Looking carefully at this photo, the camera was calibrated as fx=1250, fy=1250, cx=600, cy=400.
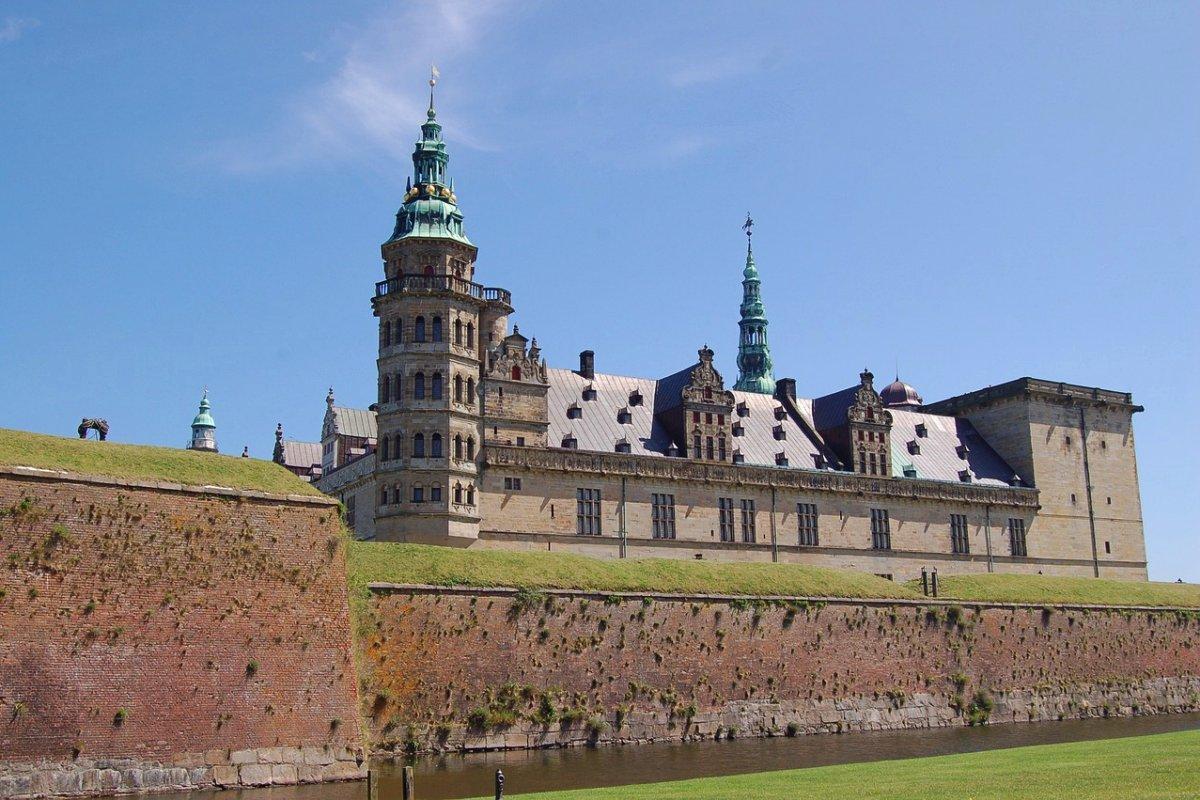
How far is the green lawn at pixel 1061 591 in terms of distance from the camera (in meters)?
57.4

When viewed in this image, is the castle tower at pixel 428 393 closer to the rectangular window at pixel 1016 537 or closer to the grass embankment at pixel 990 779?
the grass embankment at pixel 990 779

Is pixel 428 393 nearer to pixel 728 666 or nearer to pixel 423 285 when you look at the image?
pixel 423 285

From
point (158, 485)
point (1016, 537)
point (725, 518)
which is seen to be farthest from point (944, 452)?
point (158, 485)

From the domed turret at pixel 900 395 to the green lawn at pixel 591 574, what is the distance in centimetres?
3190

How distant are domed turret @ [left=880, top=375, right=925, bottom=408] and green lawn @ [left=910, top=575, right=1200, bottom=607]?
22965mm

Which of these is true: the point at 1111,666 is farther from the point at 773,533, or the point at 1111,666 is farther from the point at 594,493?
the point at 594,493

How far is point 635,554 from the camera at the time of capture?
202 feet

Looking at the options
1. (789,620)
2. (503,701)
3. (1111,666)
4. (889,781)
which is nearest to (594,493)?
(789,620)

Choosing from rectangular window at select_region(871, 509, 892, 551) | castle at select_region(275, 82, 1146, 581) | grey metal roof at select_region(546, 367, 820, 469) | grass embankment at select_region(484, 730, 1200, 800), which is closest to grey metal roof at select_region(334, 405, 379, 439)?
castle at select_region(275, 82, 1146, 581)

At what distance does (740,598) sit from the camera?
48.7 m

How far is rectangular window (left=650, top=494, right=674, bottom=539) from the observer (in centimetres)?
6288

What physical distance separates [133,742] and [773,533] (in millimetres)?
40516

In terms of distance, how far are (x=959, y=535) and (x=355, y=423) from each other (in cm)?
3780

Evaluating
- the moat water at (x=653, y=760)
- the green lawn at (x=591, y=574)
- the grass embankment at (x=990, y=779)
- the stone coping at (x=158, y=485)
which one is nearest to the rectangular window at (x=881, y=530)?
the green lawn at (x=591, y=574)
